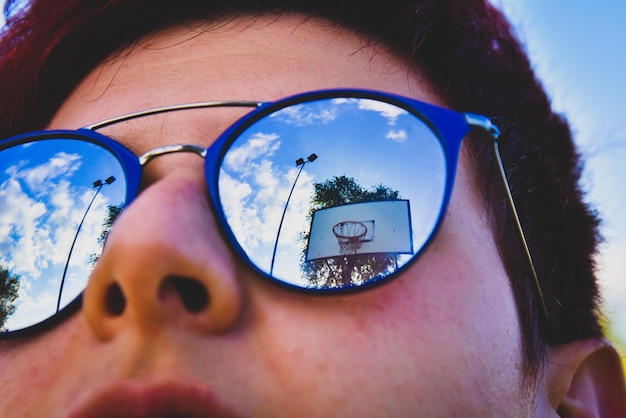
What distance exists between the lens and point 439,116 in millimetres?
1025

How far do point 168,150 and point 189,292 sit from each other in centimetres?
35

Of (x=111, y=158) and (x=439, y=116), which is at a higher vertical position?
(x=111, y=158)

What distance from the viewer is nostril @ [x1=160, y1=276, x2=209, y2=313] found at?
0.80 metres

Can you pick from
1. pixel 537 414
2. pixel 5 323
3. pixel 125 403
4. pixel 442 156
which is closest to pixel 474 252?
pixel 442 156

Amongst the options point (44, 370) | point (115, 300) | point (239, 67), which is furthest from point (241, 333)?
point (239, 67)

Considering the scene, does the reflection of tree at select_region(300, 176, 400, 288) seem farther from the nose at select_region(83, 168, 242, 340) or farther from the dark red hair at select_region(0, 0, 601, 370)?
the dark red hair at select_region(0, 0, 601, 370)

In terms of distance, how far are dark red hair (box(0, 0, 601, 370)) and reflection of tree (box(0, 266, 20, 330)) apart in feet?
2.29

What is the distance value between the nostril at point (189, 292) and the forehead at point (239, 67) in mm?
469

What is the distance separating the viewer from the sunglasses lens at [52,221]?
97cm

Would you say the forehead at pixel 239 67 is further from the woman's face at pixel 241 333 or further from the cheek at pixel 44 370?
the cheek at pixel 44 370

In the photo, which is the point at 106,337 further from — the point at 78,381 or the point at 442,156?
the point at 442,156

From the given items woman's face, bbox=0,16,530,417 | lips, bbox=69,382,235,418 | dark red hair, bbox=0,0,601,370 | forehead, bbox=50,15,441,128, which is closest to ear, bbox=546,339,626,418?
dark red hair, bbox=0,0,601,370

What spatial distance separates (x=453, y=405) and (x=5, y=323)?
2.93 feet

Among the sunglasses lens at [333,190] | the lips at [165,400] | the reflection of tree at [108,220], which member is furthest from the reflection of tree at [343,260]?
the reflection of tree at [108,220]
